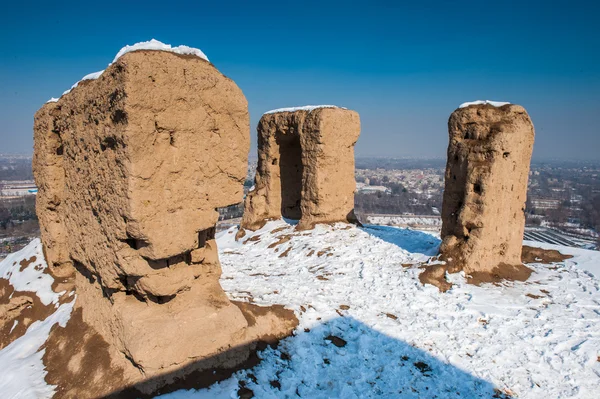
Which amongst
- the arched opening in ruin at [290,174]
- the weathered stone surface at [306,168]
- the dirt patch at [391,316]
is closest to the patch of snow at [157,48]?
the dirt patch at [391,316]

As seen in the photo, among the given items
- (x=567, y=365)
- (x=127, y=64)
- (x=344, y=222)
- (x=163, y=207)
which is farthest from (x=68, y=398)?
(x=344, y=222)

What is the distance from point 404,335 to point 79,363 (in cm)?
557

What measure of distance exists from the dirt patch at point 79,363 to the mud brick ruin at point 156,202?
0.17 meters

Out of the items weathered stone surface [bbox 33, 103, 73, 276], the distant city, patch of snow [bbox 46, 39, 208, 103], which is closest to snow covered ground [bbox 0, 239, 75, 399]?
weathered stone surface [bbox 33, 103, 73, 276]

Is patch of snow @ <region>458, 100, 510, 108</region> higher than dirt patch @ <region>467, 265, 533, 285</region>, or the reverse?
patch of snow @ <region>458, 100, 510, 108</region>

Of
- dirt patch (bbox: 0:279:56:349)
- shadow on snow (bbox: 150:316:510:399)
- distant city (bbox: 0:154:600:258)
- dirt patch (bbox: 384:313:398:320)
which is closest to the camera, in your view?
shadow on snow (bbox: 150:316:510:399)

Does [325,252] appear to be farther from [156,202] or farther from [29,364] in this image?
[29,364]

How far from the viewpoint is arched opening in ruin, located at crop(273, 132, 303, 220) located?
15.2 meters

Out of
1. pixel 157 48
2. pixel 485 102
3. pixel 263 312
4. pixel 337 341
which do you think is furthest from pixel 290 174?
pixel 157 48

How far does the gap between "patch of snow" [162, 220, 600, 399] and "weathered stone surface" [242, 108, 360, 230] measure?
323cm

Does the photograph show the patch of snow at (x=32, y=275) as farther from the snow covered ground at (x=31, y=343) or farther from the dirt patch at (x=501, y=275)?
the dirt patch at (x=501, y=275)

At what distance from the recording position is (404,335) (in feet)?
21.9

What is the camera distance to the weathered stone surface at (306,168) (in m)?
13.1

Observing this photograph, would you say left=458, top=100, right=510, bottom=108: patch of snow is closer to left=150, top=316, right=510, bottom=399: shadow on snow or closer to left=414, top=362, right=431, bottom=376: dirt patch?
left=150, top=316, right=510, bottom=399: shadow on snow
